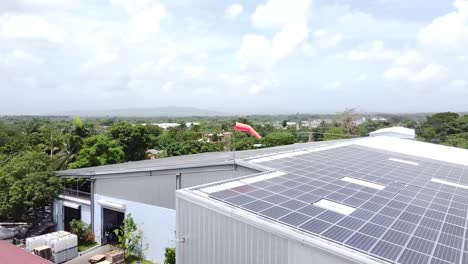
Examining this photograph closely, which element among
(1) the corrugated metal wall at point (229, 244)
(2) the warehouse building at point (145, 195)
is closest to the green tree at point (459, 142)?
(2) the warehouse building at point (145, 195)

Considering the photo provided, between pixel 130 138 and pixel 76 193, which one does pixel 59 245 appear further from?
pixel 130 138

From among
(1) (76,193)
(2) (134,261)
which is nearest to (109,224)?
(1) (76,193)

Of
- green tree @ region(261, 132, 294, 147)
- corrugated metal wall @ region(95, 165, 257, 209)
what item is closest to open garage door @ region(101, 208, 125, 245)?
corrugated metal wall @ region(95, 165, 257, 209)

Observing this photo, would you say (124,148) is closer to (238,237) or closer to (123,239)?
(123,239)

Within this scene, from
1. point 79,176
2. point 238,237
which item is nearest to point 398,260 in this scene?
point 238,237

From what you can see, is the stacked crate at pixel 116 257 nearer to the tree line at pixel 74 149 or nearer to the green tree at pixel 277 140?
the tree line at pixel 74 149

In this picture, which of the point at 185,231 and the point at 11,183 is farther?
the point at 11,183
